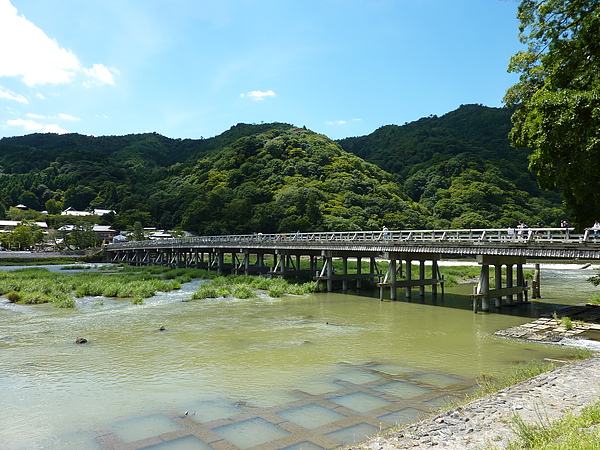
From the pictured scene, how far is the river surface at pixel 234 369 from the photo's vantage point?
930cm

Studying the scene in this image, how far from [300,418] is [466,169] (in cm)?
10678

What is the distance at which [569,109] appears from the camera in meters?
15.0

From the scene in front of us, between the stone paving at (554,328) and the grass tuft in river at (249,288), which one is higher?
the stone paving at (554,328)

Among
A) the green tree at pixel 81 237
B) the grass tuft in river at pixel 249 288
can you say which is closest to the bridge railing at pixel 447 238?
the grass tuft in river at pixel 249 288

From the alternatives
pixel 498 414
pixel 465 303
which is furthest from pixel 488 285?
pixel 498 414

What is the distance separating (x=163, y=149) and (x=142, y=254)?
128855 mm

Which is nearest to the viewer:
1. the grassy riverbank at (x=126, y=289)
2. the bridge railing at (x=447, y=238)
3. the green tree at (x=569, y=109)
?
the green tree at (x=569, y=109)

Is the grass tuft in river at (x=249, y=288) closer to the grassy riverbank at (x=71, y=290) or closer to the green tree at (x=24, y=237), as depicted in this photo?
the grassy riverbank at (x=71, y=290)

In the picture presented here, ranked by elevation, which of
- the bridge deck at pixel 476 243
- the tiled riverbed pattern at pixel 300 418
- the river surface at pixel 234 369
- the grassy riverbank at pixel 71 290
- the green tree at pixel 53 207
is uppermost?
the green tree at pixel 53 207

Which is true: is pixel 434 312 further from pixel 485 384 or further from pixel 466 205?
pixel 466 205

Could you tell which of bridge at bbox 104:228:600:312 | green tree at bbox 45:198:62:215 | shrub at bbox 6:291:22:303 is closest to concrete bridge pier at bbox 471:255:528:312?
bridge at bbox 104:228:600:312

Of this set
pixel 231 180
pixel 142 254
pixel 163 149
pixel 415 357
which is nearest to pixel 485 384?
pixel 415 357

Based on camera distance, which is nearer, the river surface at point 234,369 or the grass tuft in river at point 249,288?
the river surface at point 234,369

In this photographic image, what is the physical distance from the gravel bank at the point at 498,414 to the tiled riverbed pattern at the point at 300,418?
121cm
